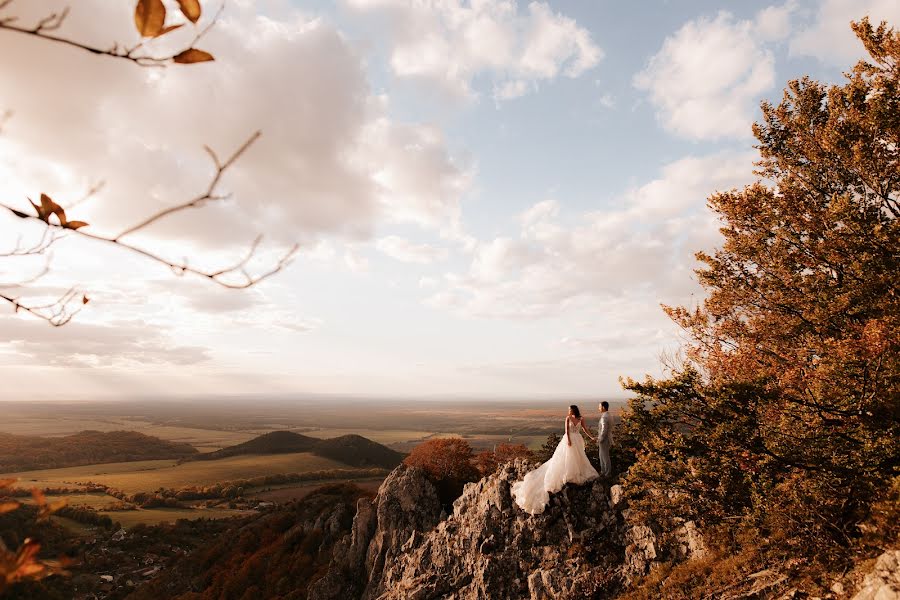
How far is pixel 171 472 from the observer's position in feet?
342

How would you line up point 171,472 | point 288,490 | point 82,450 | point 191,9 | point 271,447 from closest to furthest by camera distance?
point 191,9 → point 288,490 → point 171,472 → point 271,447 → point 82,450

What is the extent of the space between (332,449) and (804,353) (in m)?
120

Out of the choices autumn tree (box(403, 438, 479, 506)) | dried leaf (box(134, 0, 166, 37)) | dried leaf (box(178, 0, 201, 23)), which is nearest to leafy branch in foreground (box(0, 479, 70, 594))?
dried leaf (box(134, 0, 166, 37))

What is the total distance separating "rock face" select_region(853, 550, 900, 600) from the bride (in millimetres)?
7326

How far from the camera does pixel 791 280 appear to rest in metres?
12.2

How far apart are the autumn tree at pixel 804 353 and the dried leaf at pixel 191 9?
10944 mm

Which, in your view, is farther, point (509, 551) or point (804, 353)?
point (509, 551)

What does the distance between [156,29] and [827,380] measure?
1222 cm

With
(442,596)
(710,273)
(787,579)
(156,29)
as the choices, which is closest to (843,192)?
(710,273)

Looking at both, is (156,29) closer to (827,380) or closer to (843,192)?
(827,380)

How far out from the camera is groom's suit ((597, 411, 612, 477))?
1377cm

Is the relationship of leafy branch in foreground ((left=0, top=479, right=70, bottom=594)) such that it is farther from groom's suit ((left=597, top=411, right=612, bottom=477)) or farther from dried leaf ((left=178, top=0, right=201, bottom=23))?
groom's suit ((left=597, top=411, right=612, bottom=477))

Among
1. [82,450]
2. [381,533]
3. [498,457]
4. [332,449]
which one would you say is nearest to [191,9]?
[381,533]

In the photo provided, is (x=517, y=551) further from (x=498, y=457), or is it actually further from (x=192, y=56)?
(x=498, y=457)
